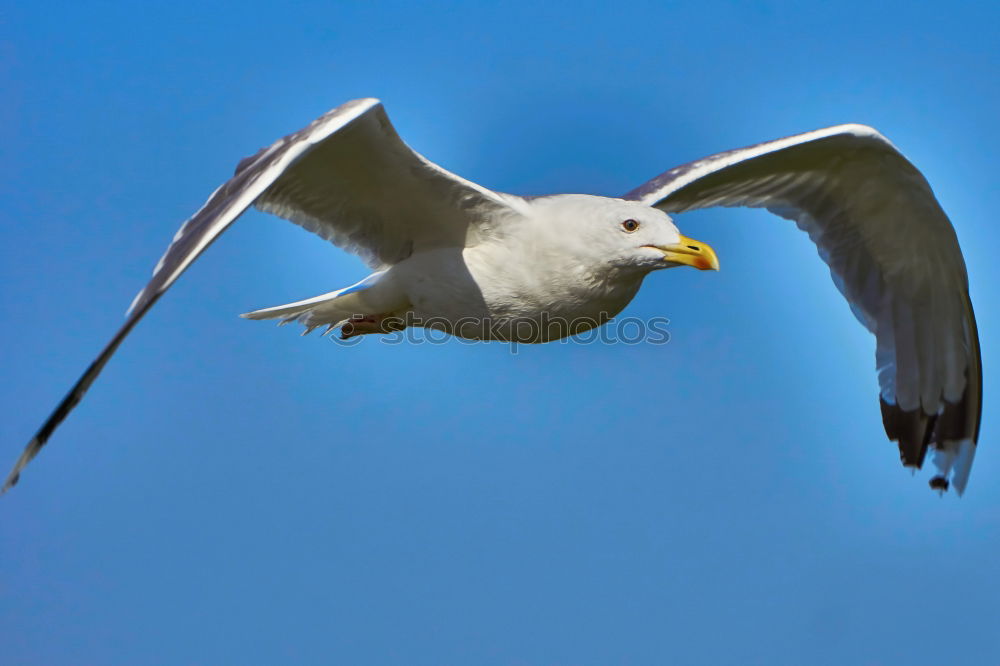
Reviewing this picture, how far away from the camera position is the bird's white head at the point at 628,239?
19.2 feet

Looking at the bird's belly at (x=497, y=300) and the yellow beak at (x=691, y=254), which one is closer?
the yellow beak at (x=691, y=254)

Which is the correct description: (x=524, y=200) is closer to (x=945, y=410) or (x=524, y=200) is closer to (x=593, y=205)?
(x=593, y=205)

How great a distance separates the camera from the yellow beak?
5.80 m

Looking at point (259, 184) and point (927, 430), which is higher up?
point (927, 430)

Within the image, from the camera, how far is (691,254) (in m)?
5.84

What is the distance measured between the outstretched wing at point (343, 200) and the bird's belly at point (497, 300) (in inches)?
7.5

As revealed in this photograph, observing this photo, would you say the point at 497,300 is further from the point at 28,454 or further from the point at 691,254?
the point at 28,454

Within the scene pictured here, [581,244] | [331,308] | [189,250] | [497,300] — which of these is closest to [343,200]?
[331,308]

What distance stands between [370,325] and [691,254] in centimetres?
223

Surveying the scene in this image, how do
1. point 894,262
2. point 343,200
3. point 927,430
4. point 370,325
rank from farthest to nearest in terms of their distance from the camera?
point 927,430
point 894,262
point 370,325
point 343,200

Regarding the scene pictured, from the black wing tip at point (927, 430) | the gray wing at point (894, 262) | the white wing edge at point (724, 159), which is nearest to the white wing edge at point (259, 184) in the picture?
the white wing edge at point (724, 159)

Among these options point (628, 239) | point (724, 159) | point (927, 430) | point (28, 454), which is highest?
point (724, 159)

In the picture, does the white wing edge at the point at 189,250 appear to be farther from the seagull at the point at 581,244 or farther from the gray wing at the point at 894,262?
the gray wing at the point at 894,262

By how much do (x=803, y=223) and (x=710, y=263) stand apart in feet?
8.36
